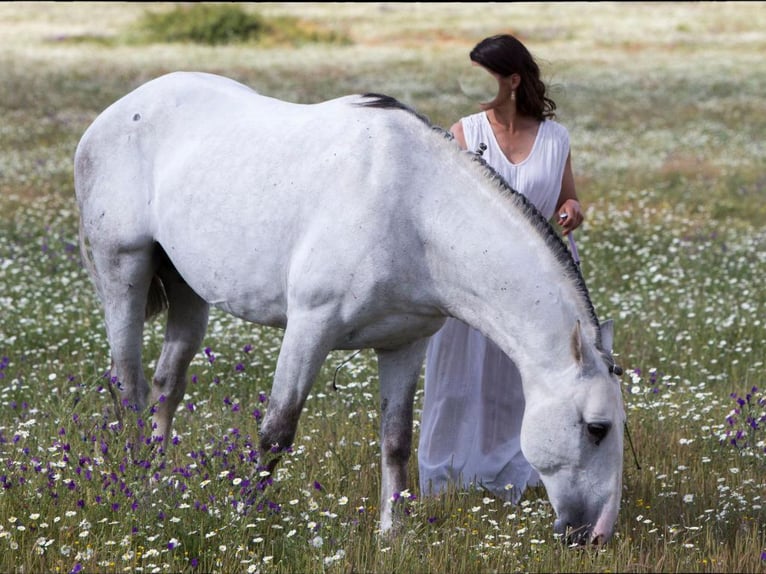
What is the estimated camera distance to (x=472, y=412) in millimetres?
6168

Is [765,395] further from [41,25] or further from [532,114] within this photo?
[41,25]

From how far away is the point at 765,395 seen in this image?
6.58m

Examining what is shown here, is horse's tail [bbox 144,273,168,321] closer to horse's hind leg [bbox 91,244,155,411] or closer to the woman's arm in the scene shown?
horse's hind leg [bbox 91,244,155,411]

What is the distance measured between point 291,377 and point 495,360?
1651 mm

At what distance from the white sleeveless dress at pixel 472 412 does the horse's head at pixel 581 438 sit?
1.52 m

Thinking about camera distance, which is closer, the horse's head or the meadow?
the horse's head

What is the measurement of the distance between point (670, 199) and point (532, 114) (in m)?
9.50

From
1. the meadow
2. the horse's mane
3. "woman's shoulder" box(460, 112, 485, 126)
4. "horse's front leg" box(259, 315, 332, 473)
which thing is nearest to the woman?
"woman's shoulder" box(460, 112, 485, 126)

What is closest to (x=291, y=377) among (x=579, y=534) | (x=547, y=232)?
(x=547, y=232)

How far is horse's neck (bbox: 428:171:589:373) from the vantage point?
438 cm

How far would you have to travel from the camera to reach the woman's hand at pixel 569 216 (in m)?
5.72

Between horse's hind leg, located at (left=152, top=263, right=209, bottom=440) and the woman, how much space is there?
1.28m

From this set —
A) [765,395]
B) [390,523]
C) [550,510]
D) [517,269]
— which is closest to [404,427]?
[390,523]

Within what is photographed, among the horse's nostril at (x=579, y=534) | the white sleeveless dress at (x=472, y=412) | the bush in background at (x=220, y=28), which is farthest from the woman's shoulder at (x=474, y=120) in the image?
the bush in background at (x=220, y=28)
